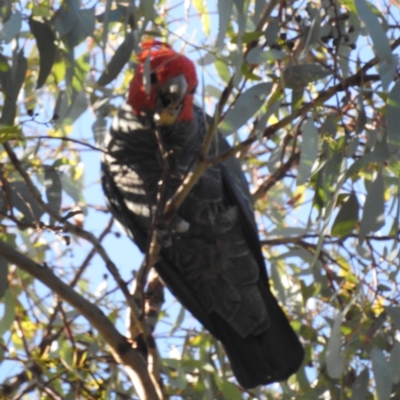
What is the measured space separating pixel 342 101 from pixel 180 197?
386 mm

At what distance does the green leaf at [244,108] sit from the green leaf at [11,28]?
0.40m

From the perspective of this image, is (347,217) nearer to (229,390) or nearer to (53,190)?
(229,390)

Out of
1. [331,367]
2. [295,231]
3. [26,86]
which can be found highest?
[26,86]

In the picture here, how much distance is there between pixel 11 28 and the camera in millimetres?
1294

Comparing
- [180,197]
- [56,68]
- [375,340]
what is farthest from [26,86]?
[375,340]

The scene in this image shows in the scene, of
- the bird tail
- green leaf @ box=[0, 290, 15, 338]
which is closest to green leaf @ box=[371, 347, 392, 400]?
the bird tail

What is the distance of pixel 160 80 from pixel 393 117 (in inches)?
39.9

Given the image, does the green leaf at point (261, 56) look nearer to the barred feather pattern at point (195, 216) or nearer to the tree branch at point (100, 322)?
the tree branch at point (100, 322)

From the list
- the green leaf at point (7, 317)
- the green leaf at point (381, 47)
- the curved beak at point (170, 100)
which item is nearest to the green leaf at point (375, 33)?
the green leaf at point (381, 47)

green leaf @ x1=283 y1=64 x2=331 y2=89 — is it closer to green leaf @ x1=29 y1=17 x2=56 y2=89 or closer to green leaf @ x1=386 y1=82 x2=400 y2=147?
green leaf @ x1=386 y1=82 x2=400 y2=147

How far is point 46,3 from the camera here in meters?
1.62

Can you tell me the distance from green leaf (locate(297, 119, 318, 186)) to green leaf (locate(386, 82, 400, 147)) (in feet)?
0.62

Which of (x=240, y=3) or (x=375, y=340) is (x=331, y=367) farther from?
(x=240, y=3)

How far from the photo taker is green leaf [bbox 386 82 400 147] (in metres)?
1.16
